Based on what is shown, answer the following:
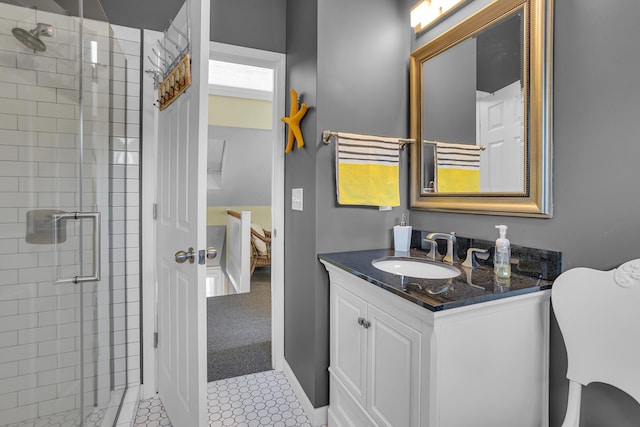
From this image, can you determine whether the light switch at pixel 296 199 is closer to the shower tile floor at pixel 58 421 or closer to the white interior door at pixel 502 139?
the white interior door at pixel 502 139

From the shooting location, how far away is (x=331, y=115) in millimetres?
1706

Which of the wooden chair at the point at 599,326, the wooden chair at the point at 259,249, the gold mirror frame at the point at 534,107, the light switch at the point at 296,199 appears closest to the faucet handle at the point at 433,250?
the gold mirror frame at the point at 534,107

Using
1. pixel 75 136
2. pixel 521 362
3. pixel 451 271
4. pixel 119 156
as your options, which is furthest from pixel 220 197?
pixel 521 362

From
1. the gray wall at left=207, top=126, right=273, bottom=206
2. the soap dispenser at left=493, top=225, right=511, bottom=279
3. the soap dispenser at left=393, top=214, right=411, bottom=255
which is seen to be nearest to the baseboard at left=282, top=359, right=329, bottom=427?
the soap dispenser at left=393, top=214, right=411, bottom=255

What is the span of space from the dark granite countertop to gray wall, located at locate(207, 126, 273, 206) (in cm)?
357

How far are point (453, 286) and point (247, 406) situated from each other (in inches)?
55.6

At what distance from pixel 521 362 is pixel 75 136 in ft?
6.66

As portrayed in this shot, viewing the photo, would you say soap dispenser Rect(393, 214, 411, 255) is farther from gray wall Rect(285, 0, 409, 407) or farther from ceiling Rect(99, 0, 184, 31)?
ceiling Rect(99, 0, 184, 31)

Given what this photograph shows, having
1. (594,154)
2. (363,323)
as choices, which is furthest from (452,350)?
(594,154)

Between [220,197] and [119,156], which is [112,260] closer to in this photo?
Answer: [119,156]

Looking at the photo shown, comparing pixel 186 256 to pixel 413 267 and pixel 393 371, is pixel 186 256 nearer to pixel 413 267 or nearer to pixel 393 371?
pixel 393 371

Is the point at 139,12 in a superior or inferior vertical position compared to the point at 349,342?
superior

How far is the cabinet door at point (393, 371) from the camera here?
1061 millimetres

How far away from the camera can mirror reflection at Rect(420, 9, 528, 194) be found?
1338 mm
